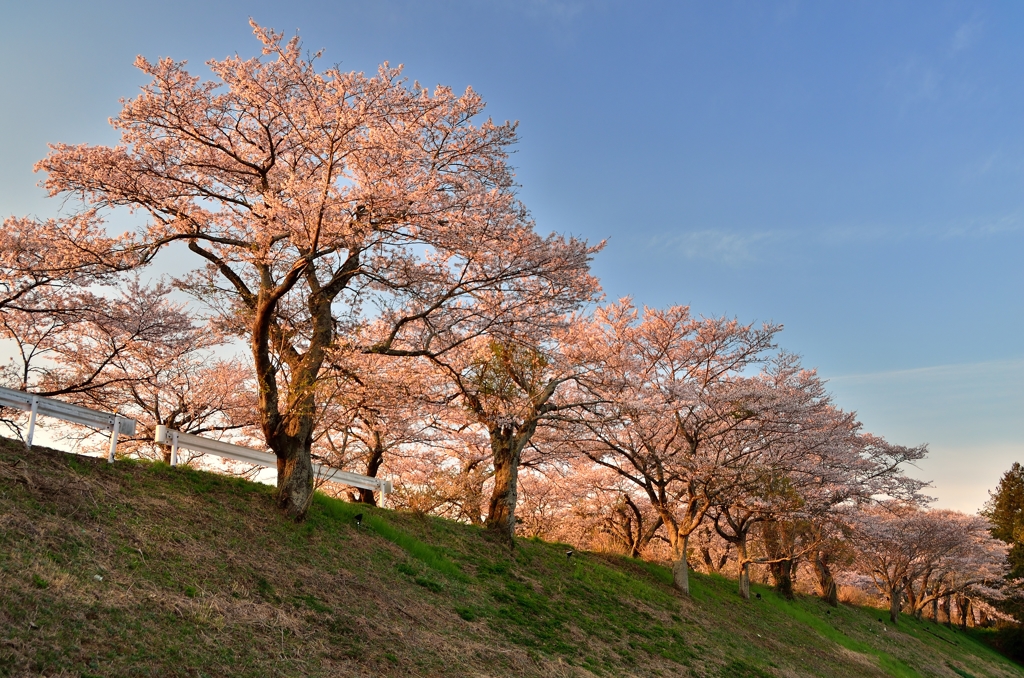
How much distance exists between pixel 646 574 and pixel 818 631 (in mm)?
8259

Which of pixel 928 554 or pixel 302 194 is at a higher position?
pixel 302 194

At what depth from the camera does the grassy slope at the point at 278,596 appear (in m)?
6.31

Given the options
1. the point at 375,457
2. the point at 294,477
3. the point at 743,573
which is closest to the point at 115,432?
the point at 294,477

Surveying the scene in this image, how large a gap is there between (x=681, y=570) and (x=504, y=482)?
8.10 meters

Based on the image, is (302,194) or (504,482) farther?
(504,482)

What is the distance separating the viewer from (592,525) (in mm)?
27891

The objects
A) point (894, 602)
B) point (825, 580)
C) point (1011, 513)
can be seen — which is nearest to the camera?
point (825, 580)

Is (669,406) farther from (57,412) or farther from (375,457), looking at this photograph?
(57,412)

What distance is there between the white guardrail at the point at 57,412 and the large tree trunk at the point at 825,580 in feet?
111

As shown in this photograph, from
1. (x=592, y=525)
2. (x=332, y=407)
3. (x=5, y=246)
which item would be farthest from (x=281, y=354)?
(x=592, y=525)

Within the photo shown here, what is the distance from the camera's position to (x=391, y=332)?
13.6m

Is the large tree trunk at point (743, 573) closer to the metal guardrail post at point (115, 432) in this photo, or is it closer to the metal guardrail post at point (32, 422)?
the metal guardrail post at point (115, 432)

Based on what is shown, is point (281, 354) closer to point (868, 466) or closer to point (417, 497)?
point (417, 497)

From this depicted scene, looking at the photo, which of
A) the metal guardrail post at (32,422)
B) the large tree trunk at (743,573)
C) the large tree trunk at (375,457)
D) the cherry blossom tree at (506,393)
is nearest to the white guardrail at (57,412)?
the metal guardrail post at (32,422)
